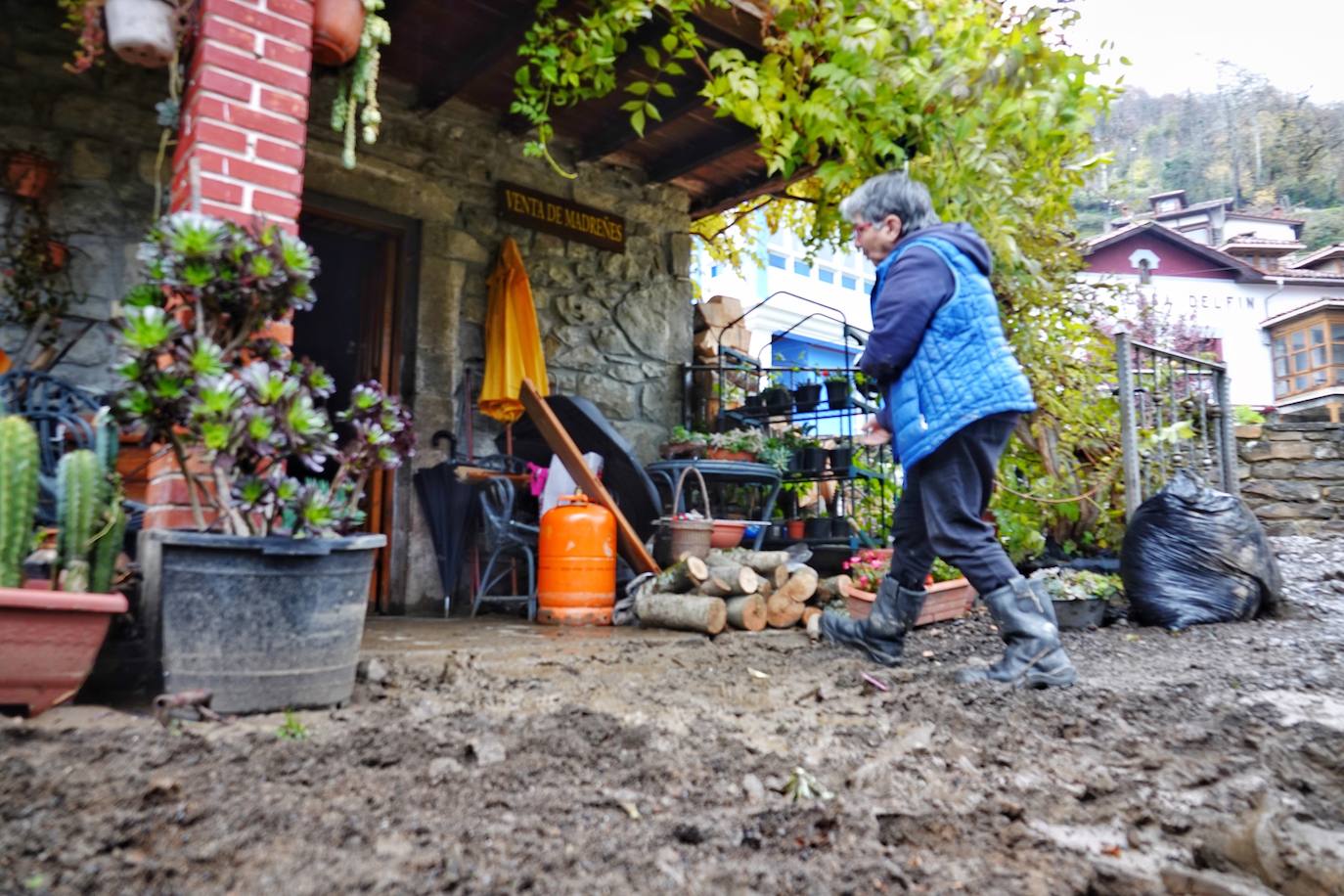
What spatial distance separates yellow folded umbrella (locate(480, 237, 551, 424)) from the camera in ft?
16.7

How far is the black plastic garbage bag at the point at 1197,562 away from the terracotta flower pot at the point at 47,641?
4231 mm

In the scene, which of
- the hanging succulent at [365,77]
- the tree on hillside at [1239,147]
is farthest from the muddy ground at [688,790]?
the tree on hillside at [1239,147]

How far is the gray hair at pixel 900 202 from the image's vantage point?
314cm

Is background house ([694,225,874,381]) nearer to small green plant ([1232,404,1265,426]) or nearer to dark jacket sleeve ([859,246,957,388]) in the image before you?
small green plant ([1232,404,1265,426])

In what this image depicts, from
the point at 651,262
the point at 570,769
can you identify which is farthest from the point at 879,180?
the point at 651,262

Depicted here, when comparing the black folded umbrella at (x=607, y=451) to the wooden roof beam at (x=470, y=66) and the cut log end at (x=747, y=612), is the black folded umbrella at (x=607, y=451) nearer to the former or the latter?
the cut log end at (x=747, y=612)

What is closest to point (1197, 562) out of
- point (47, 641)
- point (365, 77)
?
point (365, 77)

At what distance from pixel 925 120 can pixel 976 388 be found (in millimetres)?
1521

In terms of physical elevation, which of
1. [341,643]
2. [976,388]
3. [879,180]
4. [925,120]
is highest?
[925,120]

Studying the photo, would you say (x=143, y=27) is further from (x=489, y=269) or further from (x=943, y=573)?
(x=943, y=573)

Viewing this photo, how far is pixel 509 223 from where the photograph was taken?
18.0ft

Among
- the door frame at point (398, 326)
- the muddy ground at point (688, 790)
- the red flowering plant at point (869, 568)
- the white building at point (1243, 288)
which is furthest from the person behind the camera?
the white building at point (1243, 288)

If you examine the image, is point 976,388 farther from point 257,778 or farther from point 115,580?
point 115,580

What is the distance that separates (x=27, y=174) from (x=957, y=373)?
381 centimetres
